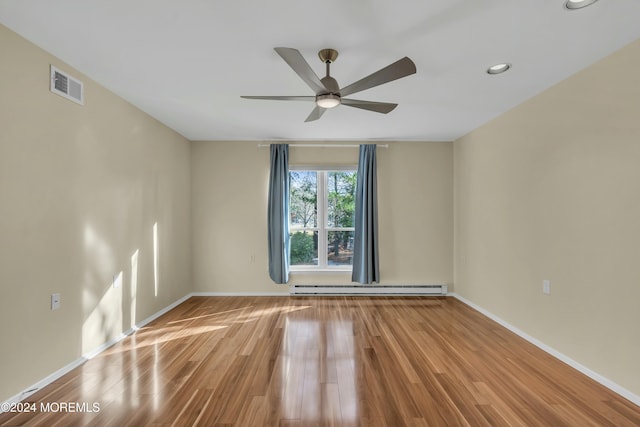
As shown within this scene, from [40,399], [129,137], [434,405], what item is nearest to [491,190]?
[434,405]

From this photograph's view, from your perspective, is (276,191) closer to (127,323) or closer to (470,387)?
(127,323)

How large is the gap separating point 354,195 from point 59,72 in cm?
363

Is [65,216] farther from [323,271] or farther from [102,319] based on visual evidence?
[323,271]

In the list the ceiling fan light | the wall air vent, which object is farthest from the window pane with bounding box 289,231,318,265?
the wall air vent

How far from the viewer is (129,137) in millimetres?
3240

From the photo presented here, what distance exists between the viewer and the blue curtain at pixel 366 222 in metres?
4.62

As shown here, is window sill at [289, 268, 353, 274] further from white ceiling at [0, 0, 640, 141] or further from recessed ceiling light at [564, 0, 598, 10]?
recessed ceiling light at [564, 0, 598, 10]

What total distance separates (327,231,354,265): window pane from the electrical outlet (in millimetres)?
3310

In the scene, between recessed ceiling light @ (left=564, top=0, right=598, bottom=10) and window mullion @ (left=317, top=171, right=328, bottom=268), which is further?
window mullion @ (left=317, top=171, right=328, bottom=268)

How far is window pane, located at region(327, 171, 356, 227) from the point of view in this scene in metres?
4.91

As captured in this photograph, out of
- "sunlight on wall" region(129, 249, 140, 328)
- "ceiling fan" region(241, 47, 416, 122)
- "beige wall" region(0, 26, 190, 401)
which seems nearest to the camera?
"ceiling fan" region(241, 47, 416, 122)

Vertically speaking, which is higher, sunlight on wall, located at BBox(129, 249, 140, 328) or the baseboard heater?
sunlight on wall, located at BBox(129, 249, 140, 328)

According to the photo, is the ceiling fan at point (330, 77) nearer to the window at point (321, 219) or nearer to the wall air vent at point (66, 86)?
the wall air vent at point (66, 86)

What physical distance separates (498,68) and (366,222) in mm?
2619
